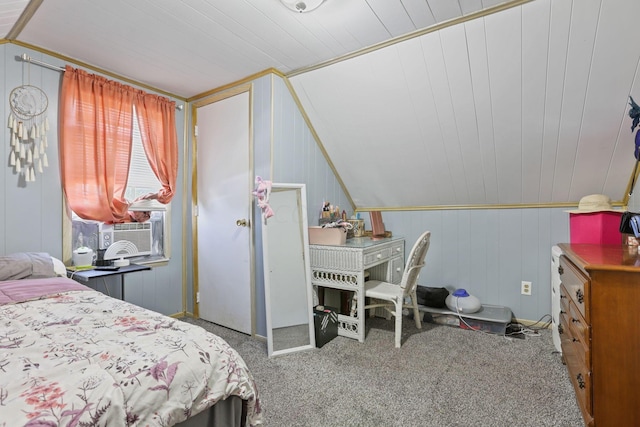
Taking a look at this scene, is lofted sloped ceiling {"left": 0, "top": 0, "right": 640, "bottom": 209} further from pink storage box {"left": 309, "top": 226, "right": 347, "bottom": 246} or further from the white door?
pink storage box {"left": 309, "top": 226, "right": 347, "bottom": 246}

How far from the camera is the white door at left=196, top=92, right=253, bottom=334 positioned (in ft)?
9.05

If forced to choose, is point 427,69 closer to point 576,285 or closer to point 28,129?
point 576,285

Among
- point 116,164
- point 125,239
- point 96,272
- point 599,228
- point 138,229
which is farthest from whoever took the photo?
point 138,229

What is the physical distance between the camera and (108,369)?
89 cm

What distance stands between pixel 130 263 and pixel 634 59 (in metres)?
3.71

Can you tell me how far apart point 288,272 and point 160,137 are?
5.62 ft

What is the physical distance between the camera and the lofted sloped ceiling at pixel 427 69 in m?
1.80

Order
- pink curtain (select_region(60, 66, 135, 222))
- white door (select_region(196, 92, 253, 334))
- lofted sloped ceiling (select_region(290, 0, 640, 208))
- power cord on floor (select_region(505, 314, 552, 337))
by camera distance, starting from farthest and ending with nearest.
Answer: white door (select_region(196, 92, 253, 334))
power cord on floor (select_region(505, 314, 552, 337))
pink curtain (select_region(60, 66, 135, 222))
lofted sloped ceiling (select_region(290, 0, 640, 208))

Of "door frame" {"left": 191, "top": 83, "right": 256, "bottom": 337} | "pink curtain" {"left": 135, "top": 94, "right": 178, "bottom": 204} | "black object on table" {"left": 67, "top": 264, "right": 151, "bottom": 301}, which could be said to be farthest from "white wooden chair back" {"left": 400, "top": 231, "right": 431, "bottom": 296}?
"pink curtain" {"left": 135, "top": 94, "right": 178, "bottom": 204}

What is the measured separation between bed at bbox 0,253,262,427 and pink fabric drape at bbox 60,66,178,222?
1195mm

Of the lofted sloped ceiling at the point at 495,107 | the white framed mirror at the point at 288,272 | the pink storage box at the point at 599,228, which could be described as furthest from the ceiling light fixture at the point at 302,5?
the pink storage box at the point at 599,228

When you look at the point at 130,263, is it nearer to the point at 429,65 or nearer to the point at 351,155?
the point at 351,155

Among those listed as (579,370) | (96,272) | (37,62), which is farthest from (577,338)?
(37,62)

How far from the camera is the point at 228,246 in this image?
2.88m
